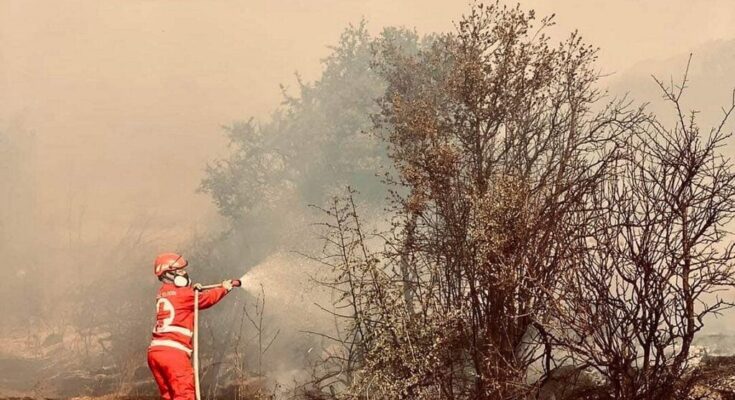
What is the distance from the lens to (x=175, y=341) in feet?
21.8

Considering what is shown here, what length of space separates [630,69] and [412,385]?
384 ft

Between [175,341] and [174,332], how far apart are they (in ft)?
0.36

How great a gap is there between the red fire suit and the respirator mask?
0.30ft

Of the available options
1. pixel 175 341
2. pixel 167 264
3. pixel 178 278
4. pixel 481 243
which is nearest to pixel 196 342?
pixel 175 341

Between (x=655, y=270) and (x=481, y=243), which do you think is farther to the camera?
(x=481, y=243)

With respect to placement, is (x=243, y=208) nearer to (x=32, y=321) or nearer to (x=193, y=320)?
(x=32, y=321)

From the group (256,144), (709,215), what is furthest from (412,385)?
(256,144)

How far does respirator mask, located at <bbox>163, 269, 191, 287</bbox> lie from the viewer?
7.04m

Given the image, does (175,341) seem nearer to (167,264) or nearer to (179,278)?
(179,278)

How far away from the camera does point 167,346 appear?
6578 mm

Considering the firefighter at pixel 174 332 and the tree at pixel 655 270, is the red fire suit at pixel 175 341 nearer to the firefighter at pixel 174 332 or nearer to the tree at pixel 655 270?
the firefighter at pixel 174 332

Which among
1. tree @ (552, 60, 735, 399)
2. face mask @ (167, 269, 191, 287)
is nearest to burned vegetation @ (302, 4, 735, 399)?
tree @ (552, 60, 735, 399)

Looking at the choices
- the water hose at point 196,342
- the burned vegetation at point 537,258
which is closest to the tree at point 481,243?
the burned vegetation at point 537,258

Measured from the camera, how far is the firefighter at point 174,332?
21.0ft
